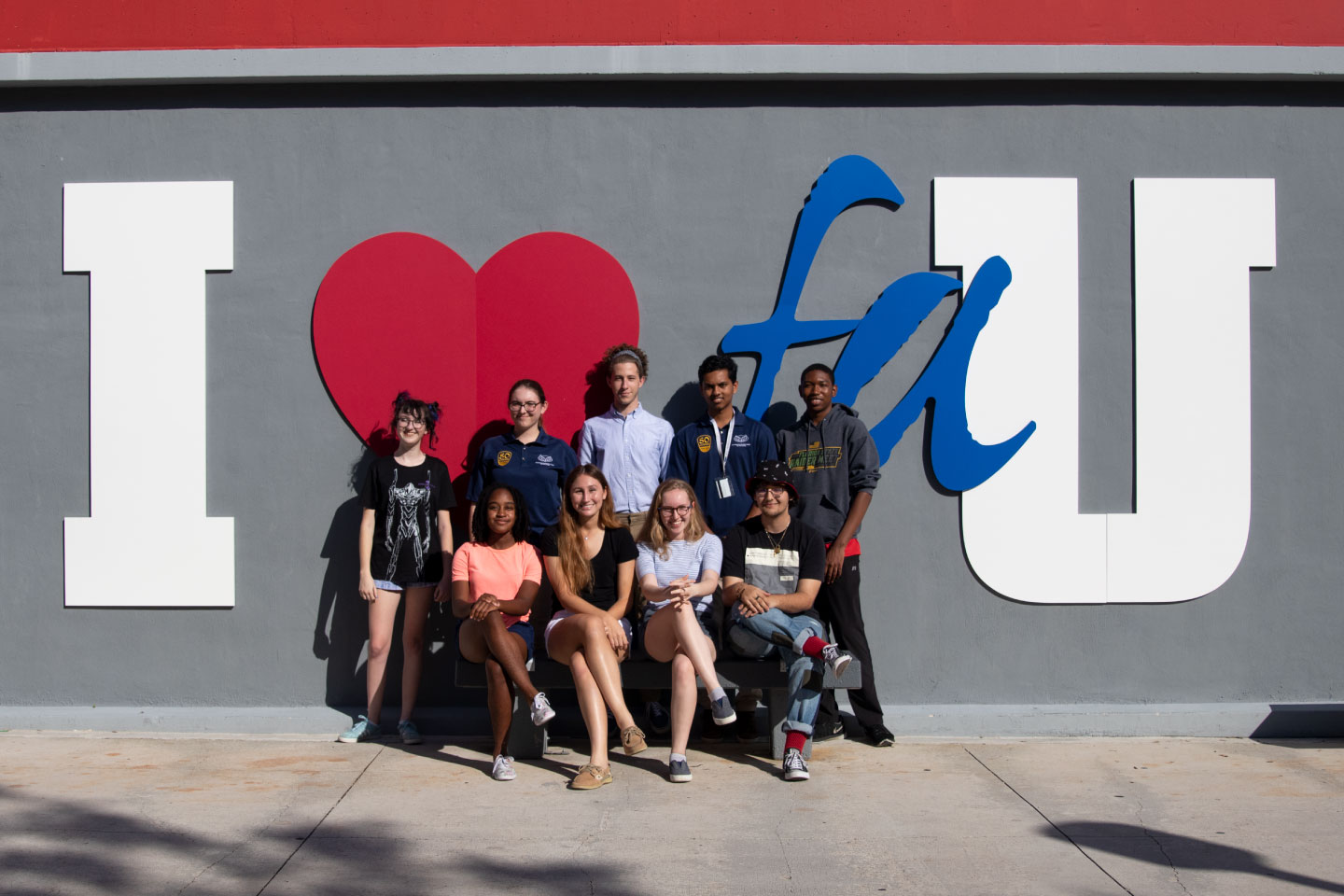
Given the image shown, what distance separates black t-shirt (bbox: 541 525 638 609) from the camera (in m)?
5.39

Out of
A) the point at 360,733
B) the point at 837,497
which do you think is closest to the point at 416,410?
the point at 360,733

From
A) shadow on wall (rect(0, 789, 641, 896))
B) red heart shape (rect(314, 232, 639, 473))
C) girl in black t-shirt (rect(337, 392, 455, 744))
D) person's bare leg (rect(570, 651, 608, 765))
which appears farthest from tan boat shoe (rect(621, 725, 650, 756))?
red heart shape (rect(314, 232, 639, 473))

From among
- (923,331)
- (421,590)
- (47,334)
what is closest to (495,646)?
(421,590)

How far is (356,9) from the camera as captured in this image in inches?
244

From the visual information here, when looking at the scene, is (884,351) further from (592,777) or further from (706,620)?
(592,777)

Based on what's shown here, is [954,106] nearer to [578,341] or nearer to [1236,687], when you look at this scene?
[578,341]

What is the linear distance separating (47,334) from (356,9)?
260cm

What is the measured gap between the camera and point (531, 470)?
5.78m

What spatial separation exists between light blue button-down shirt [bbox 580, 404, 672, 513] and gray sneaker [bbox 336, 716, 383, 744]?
183 cm

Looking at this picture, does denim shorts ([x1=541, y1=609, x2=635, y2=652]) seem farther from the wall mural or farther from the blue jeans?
the wall mural

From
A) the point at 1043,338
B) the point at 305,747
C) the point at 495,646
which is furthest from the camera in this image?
the point at 1043,338

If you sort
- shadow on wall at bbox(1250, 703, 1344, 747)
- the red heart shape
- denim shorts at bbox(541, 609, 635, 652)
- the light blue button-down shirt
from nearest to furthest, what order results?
denim shorts at bbox(541, 609, 635, 652) < the light blue button-down shirt < shadow on wall at bbox(1250, 703, 1344, 747) < the red heart shape

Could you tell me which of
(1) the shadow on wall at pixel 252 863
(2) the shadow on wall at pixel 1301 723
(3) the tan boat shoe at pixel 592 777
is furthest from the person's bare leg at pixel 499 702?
(2) the shadow on wall at pixel 1301 723

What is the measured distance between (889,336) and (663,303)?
4.30 ft
